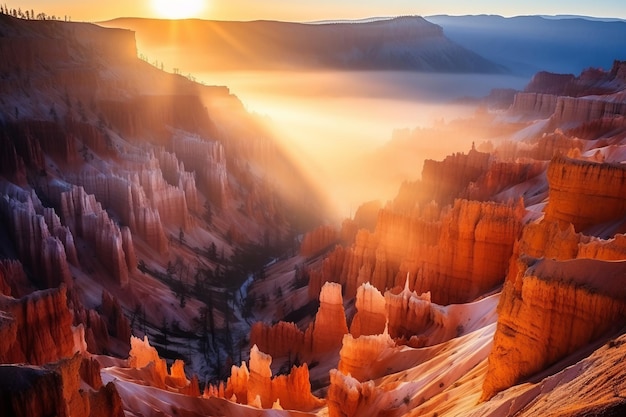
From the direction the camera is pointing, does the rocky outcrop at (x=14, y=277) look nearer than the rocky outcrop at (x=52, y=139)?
Yes

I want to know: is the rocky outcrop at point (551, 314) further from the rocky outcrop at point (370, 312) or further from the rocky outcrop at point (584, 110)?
the rocky outcrop at point (584, 110)

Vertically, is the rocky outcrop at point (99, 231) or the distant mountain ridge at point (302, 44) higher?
the distant mountain ridge at point (302, 44)

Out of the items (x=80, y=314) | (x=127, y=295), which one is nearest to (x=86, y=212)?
(x=127, y=295)

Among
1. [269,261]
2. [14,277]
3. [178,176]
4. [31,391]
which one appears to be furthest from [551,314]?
[178,176]

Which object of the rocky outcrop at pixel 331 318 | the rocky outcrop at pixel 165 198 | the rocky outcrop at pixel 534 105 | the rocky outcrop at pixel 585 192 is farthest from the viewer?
the rocky outcrop at pixel 534 105

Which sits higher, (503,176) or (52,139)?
(503,176)

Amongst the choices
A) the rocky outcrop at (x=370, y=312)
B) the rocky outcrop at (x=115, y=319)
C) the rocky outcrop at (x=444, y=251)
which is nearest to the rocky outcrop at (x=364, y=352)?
the rocky outcrop at (x=370, y=312)

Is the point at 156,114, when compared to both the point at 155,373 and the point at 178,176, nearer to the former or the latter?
the point at 178,176
